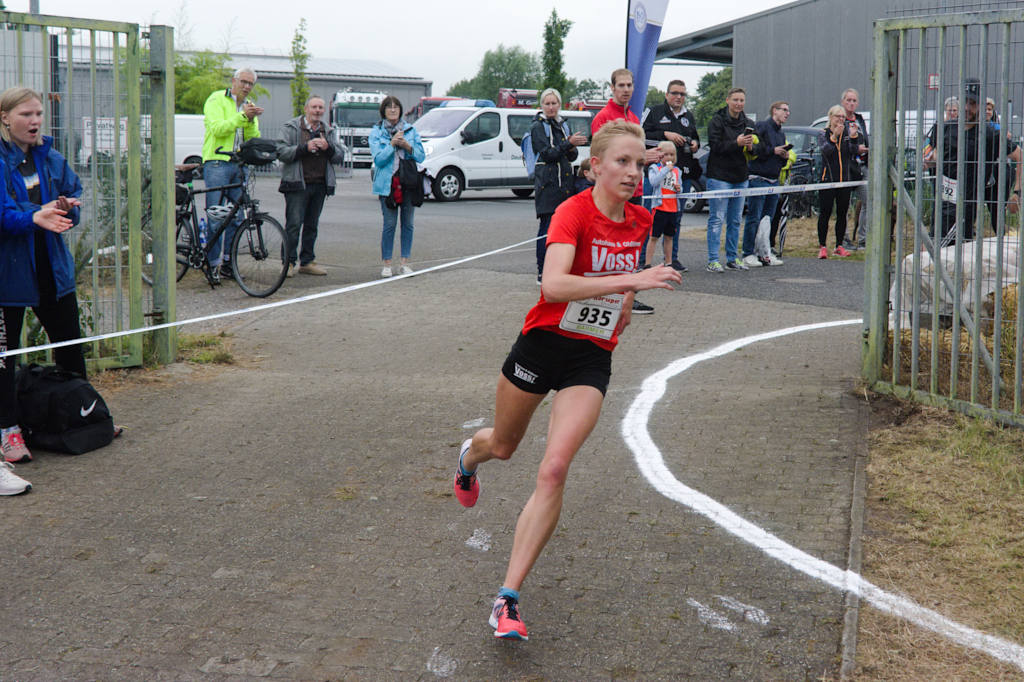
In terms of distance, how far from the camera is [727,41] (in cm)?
4738

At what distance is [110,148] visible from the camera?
310 inches

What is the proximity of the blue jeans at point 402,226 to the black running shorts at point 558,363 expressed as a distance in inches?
335

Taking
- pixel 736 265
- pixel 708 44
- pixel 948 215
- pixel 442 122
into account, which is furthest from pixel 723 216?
pixel 708 44

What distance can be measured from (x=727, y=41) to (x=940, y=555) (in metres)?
45.1

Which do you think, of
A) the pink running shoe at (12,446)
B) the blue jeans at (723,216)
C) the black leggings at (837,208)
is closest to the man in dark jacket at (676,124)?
the blue jeans at (723,216)

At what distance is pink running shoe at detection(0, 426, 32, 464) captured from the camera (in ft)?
19.9

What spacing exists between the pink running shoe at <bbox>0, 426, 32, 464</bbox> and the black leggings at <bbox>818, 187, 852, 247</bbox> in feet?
37.2

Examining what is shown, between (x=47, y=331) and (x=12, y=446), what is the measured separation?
68 cm

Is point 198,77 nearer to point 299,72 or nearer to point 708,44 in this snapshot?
point 299,72

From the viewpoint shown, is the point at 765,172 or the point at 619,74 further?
the point at 765,172

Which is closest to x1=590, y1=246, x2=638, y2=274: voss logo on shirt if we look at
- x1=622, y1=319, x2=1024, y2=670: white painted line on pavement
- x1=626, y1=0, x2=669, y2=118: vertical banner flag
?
x1=622, y1=319, x2=1024, y2=670: white painted line on pavement

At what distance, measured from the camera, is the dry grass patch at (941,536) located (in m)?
3.91

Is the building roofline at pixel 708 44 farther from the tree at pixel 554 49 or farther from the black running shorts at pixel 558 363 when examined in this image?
the black running shorts at pixel 558 363

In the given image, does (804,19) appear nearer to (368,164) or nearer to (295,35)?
(368,164)
